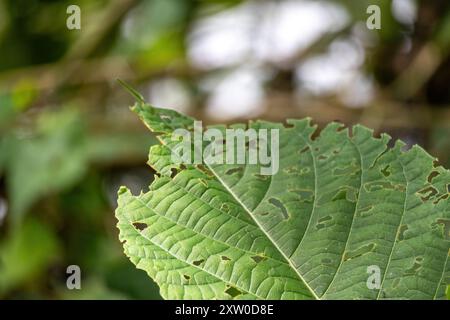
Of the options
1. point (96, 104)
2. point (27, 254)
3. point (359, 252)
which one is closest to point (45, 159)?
point (27, 254)

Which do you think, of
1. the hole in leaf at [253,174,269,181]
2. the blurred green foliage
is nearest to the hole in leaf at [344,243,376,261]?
the hole in leaf at [253,174,269,181]

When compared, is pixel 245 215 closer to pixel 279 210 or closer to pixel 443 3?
pixel 279 210

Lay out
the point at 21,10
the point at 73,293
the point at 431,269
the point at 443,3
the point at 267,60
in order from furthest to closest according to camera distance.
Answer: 1. the point at 21,10
2. the point at 267,60
3. the point at 443,3
4. the point at 73,293
5. the point at 431,269

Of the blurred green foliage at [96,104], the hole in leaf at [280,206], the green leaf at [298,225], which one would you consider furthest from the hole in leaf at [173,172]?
the blurred green foliage at [96,104]

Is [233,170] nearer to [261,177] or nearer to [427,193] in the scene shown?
[261,177]

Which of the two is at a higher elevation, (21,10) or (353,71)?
(21,10)

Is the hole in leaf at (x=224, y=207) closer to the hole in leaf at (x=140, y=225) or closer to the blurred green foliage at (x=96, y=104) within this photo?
the hole in leaf at (x=140, y=225)
